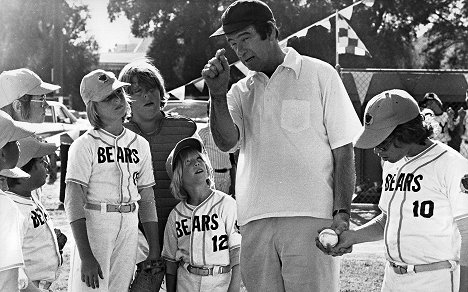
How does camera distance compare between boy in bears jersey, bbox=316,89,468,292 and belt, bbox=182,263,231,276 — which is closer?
boy in bears jersey, bbox=316,89,468,292

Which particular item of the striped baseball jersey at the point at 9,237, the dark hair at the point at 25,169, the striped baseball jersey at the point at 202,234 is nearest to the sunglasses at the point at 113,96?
the dark hair at the point at 25,169

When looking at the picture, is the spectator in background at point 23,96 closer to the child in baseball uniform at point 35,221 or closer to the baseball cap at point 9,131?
the child in baseball uniform at point 35,221

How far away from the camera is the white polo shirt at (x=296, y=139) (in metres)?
3.74

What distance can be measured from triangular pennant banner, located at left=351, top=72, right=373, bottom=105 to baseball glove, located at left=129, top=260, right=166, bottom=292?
30.1ft

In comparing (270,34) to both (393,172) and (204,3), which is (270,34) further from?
(204,3)

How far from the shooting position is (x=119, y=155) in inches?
180

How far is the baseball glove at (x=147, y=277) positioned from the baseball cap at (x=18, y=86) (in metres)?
1.29

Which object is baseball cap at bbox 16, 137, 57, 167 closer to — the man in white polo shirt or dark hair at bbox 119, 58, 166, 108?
dark hair at bbox 119, 58, 166, 108

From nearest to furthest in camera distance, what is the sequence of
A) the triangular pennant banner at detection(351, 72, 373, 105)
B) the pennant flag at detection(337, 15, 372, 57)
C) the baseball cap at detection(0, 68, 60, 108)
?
the baseball cap at detection(0, 68, 60, 108) < the pennant flag at detection(337, 15, 372, 57) < the triangular pennant banner at detection(351, 72, 373, 105)

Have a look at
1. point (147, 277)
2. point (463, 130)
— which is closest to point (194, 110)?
point (463, 130)

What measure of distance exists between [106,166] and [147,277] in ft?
2.47

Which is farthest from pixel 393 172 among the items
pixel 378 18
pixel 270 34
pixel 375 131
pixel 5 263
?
pixel 378 18

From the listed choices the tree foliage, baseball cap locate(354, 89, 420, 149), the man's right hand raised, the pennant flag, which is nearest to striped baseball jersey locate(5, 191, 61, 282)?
the man's right hand raised

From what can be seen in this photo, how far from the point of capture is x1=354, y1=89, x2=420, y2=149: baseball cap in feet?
12.8
